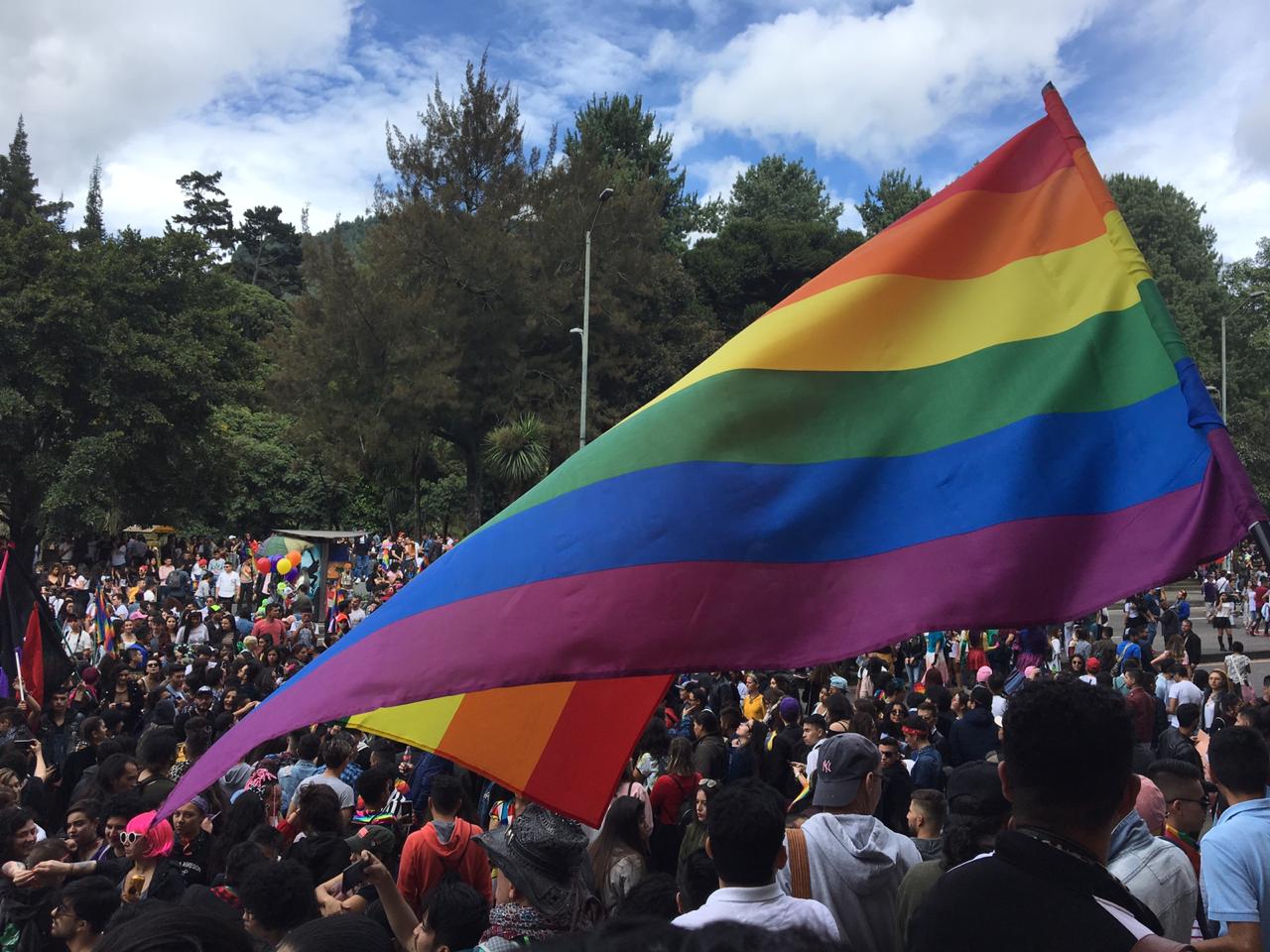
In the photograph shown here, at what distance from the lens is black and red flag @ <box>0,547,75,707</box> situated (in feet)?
33.6

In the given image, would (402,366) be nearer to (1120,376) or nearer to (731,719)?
(731,719)

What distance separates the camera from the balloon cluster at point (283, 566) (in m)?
23.7

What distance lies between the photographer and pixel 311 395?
36656 mm

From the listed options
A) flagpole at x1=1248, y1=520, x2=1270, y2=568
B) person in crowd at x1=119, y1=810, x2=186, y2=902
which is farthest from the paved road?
flagpole at x1=1248, y1=520, x2=1270, y2=568

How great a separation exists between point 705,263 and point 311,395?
20.5m

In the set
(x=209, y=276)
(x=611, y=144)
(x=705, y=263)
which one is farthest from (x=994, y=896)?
(x=611, y=144)

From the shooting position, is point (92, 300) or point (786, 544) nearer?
point (786, 544)

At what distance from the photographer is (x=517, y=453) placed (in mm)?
35219

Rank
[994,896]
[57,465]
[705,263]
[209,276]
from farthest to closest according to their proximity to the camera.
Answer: [705,263]
[209,276]
[57,465]
[994,896]

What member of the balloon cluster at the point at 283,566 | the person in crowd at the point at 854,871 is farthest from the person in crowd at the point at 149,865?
the balloon cluster at the point at 283,566

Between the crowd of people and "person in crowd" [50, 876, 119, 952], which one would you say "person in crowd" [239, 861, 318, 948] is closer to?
the crowd of people

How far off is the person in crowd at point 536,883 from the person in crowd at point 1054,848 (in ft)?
6.58

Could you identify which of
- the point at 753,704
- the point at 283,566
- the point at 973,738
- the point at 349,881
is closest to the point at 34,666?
the point at 753,704

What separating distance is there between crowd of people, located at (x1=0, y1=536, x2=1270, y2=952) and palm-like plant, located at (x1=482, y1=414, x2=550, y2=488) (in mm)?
23515
